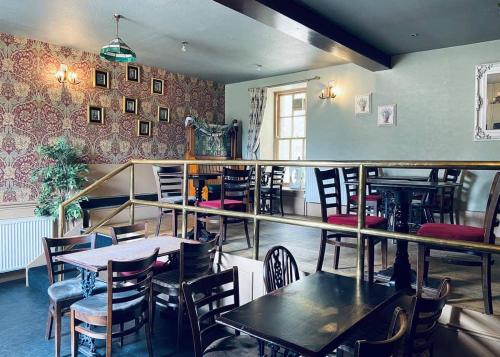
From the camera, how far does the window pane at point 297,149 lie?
7199 millimetres

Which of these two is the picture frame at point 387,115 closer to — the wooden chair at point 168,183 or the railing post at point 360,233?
the wooden chair at point 168,183

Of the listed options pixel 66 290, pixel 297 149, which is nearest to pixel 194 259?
pixel 66 290

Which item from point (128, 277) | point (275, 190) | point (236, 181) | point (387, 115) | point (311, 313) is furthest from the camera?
point (275, 190)

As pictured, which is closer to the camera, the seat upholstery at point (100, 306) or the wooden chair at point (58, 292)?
the seat upholstery at point (100, 306)

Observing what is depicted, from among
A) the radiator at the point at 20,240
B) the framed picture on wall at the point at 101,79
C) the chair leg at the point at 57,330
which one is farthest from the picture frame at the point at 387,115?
the radiator at the point at 20,240

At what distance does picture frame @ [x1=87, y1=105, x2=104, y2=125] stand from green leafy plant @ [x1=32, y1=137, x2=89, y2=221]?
1.98ft

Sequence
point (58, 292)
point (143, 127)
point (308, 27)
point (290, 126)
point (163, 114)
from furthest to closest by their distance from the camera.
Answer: point (290, 126)
point (163, 114)
point (143, 127)
point (308, 27)
point (58, 292)

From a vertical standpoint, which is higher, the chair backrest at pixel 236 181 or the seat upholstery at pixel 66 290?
the chair backrest at pixel 236 181

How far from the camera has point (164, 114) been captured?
699 centimetres

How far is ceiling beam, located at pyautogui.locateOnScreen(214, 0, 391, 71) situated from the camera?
3473mm

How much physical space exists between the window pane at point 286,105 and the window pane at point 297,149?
23.2 inches

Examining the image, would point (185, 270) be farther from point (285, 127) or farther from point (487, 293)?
point (285, 127)

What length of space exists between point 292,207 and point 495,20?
422cm

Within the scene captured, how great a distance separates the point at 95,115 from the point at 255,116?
3072 mm
